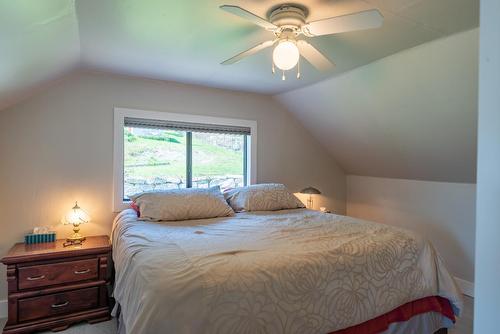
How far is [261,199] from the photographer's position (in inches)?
122

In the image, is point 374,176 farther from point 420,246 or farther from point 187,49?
point 187,49

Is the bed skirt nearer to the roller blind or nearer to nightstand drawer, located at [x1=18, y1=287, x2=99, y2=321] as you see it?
nightstand drawer, located at [x1=18, y1=287, x2=99, y2=321]

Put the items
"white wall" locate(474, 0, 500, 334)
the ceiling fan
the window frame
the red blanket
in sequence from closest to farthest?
"white wall" locate(474, 0, 500, 334)
the ceiling fan
the red blanket
the window frame

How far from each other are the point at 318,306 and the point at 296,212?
1574mm

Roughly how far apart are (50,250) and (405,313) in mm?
2666

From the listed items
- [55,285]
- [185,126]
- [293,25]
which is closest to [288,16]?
[293,25]

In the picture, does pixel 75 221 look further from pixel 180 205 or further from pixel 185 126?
pixel 185 126

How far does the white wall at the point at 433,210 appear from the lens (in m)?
3.09

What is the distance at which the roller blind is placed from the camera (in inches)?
122

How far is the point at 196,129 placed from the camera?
342 centimetres

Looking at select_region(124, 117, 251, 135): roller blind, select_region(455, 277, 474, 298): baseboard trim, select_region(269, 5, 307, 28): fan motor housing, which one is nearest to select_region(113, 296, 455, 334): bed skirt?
select_region(455, 277, 474, 298): baseboard trim

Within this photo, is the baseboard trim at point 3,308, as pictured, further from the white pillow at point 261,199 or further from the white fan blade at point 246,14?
the white fan blade at point 246,14

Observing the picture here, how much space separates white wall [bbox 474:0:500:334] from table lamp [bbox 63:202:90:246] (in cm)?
281

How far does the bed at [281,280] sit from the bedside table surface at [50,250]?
0.41 m
